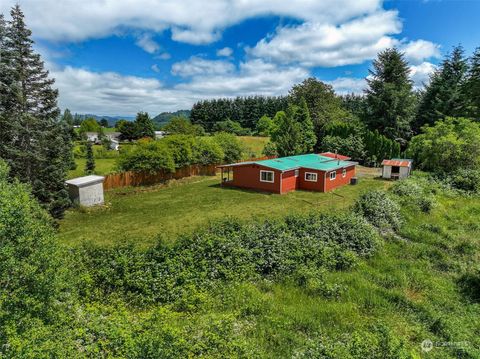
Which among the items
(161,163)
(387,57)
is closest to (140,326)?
(161,163)

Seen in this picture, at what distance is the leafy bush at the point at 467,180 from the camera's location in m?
19.3

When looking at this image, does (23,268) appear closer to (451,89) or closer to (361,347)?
(361,347)

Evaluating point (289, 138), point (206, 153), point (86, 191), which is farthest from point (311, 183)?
point (86, 191)

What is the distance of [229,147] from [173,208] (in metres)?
15.3

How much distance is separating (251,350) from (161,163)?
21320 millimetres

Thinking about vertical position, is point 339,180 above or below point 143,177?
below

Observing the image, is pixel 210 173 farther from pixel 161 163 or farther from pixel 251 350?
pixel 251 350

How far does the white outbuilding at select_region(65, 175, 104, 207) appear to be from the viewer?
18375 millimetres

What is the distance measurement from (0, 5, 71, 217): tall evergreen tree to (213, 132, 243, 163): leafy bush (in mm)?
18886

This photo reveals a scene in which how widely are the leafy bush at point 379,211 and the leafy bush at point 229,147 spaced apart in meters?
19.6

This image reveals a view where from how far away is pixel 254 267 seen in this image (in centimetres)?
912

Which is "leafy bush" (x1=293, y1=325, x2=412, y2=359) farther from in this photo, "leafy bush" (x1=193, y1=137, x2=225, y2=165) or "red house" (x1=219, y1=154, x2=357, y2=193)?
"leafy bush" (x1=193, y1=137, x2=225, y2=165)

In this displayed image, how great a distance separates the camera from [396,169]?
26.2 m

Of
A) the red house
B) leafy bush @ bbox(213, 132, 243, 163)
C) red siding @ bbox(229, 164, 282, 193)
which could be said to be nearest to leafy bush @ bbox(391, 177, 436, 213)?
the red house
